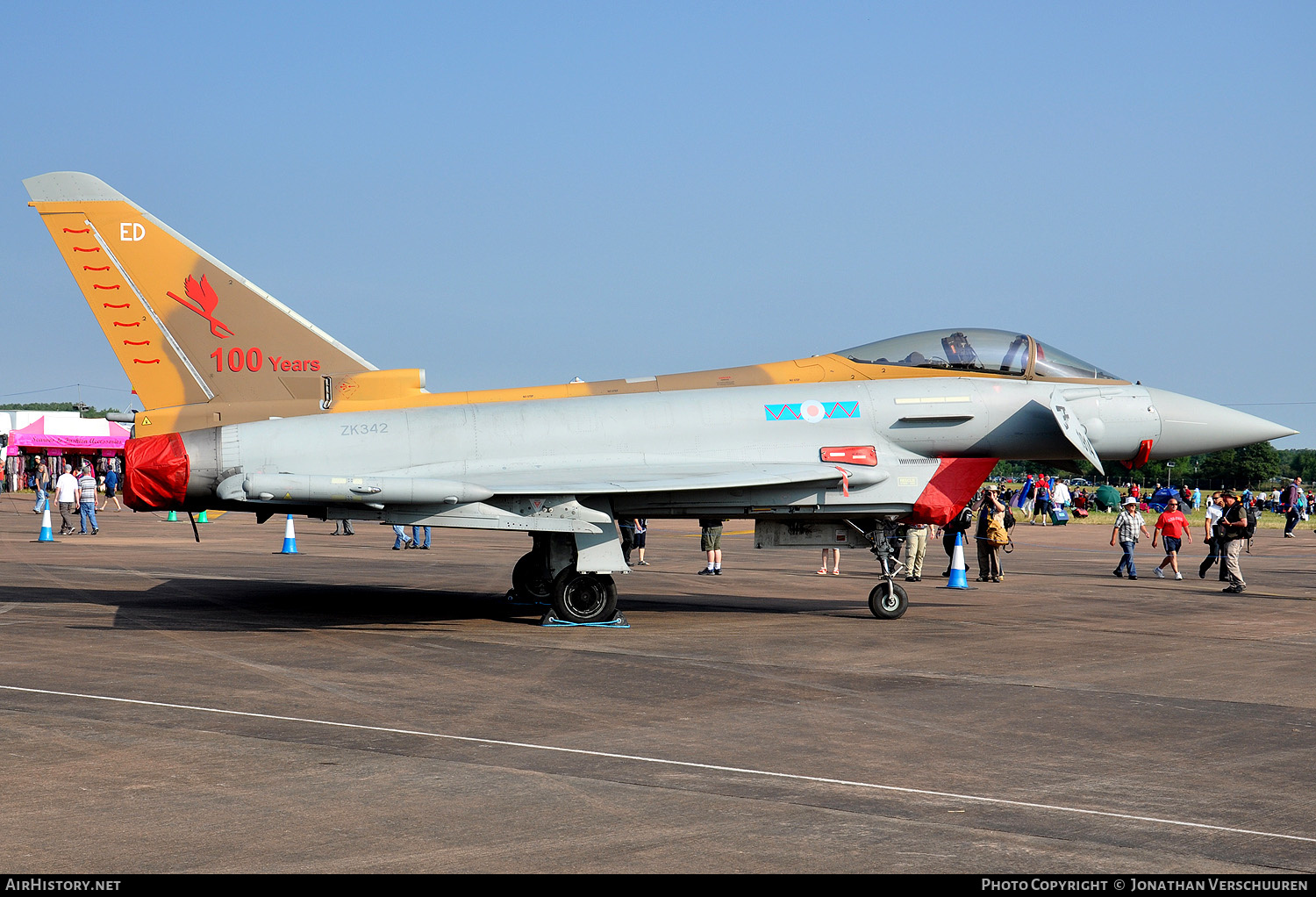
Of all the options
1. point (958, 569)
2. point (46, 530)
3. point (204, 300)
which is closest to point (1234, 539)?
point (958, 569)

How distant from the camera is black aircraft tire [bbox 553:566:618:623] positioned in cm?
1387

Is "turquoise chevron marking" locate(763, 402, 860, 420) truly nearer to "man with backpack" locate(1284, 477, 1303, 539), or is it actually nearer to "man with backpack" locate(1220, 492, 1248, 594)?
"man with backpack" locate(1220, 492, 1248, 594)

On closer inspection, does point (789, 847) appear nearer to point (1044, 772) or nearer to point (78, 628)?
point (1044, 772)

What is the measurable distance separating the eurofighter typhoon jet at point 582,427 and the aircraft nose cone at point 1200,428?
0.09ft

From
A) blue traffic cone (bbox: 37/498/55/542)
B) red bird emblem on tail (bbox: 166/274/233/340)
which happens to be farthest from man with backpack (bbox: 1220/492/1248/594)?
blue traffic cone (bbox: 37/498/55/542)

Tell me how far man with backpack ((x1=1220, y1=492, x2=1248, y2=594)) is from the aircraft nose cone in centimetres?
525

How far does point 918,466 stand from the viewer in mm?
14406

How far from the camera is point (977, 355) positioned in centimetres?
1462

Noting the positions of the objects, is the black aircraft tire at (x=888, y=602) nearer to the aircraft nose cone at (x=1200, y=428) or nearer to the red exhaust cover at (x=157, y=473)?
the aircraft nose cone at (x=1200, y=428)

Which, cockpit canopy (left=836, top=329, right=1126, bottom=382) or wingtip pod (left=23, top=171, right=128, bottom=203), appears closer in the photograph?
wingtip pod (left=23, top=171, right=128, bottom=203)

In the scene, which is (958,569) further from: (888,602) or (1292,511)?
(1292,511)

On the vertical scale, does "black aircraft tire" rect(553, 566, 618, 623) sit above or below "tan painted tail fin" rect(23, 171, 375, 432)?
below

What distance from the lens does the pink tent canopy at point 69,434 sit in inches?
2399

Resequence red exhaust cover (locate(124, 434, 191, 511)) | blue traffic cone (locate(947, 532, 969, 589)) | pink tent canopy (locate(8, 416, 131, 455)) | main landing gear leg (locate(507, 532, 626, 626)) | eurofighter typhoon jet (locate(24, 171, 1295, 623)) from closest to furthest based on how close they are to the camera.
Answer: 1. red exhaust cover (locate(124, 434, 191, 511))
2. eurofighter typhoon jet (locate(24, 171, 1295, 623))
3. main landing gear leg (locate(507, 532, 626, 626))
4. blue traffic cone (locate(947, 532, 969, 589))
5. pink tent canopy (locate(8, 416, 131, 455))
